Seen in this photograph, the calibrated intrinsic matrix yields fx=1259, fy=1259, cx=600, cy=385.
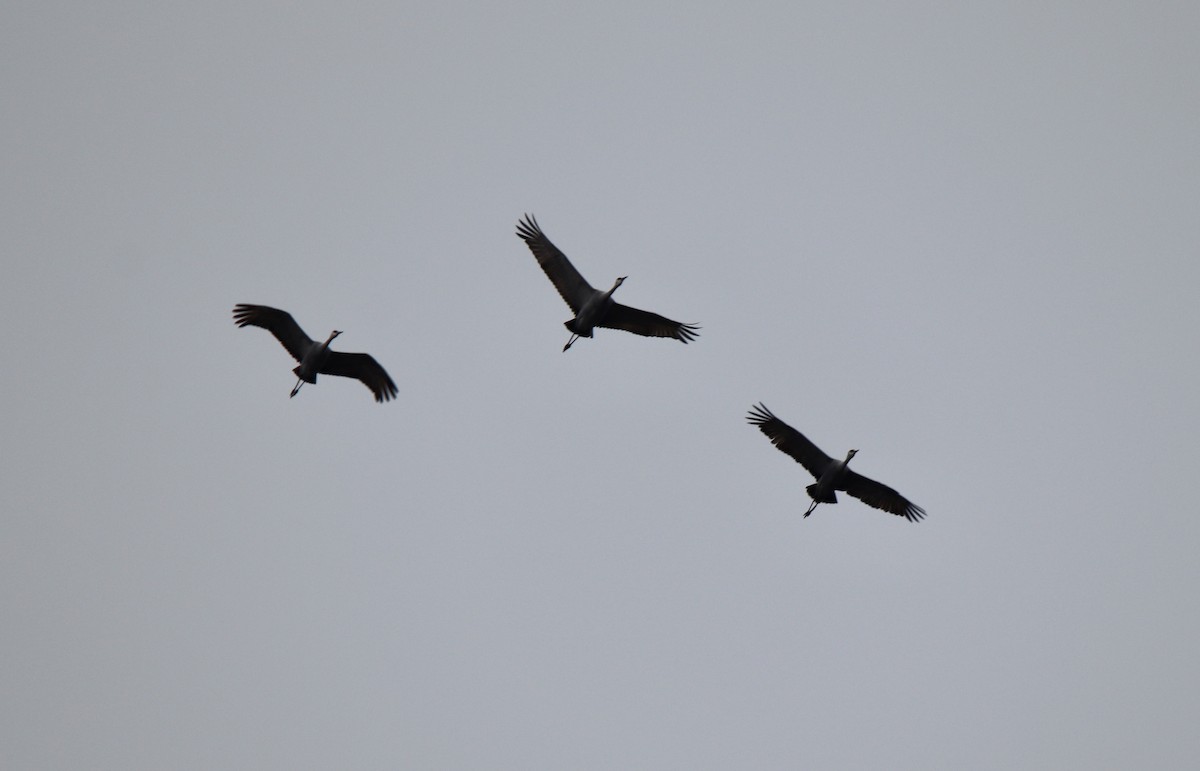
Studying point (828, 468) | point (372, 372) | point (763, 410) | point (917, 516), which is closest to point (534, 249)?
point (372, 372)

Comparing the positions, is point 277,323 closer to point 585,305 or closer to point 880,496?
point 585,305

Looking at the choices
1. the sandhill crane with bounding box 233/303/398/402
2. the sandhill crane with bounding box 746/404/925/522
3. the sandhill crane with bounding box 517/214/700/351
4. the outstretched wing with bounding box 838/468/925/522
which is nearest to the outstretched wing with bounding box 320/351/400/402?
the sandhill crane with bounding box 233/303/398/402

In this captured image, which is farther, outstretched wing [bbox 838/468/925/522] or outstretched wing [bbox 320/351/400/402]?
outstretched wing [bbox 838/468/925/522]

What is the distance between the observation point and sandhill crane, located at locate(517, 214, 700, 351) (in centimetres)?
3016

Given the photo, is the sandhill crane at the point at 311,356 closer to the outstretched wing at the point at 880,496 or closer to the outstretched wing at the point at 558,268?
the outstretched wing at the point at 558,268

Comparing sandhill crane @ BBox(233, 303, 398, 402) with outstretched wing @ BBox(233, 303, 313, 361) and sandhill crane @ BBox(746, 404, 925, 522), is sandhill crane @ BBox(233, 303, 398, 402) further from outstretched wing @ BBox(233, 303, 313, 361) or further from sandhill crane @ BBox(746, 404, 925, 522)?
Answer: sandhill crane @ BBox(746, 404, 925, 522)

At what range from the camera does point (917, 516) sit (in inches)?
1288

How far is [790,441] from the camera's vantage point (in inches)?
1238

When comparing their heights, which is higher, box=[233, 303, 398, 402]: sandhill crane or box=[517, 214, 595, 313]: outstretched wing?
box=[517, 214, 595, 313]: outstretched wing

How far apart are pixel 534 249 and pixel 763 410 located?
6.91 m

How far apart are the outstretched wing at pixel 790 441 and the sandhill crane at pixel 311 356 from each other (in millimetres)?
9080

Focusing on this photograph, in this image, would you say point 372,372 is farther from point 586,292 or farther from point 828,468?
point 828,468

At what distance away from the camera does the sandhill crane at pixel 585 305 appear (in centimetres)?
3016

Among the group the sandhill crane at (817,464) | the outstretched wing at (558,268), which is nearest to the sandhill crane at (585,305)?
the outstretched wing at (558,268)
